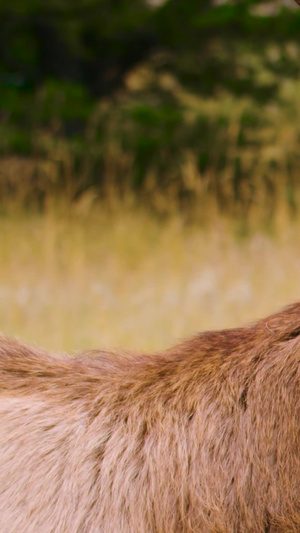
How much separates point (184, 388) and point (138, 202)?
7674 millimetres

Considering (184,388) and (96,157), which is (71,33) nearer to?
(96,157)

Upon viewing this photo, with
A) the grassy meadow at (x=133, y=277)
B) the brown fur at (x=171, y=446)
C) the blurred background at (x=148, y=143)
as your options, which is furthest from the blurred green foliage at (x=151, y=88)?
the brown fur at (x=171, y=446)

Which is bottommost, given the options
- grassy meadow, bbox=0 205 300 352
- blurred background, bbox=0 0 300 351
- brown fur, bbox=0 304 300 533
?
brown fur, bbox=0 304 300 533

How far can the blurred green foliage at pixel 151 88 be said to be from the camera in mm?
9438

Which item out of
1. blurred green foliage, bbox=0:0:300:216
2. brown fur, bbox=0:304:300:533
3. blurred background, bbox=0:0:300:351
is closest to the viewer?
brown fur, bbox=0:304:300:533

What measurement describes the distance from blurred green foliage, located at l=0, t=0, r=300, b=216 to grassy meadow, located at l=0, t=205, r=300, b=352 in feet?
5.37

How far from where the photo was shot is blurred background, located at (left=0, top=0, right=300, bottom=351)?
6504 mm

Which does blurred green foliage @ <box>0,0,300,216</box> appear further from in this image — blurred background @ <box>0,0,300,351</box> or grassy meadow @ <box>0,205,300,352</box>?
grassy meadow @ <box>0,205,300,352</box>

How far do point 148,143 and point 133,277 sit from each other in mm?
4205

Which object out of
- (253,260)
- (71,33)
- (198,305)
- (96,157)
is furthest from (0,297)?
(71,33)

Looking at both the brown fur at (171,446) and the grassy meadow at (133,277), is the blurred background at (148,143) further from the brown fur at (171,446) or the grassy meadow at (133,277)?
the brown fur at (171,446)

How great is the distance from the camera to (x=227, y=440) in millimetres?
1481

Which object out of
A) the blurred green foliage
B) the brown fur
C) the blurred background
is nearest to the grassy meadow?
the blurred background

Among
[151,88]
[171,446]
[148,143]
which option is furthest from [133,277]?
[151,88]
